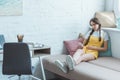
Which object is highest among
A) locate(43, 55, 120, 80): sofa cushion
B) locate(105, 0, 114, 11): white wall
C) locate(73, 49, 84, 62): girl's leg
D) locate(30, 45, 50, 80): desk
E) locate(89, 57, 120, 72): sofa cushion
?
locate(105, 0, 114, 11): white wall

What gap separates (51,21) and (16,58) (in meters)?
1.31

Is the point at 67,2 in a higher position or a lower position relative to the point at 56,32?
higher

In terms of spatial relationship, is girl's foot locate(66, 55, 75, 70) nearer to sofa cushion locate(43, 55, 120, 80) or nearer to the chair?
sofa cushion locate(43, 55, 120, 80)

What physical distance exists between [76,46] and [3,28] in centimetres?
133

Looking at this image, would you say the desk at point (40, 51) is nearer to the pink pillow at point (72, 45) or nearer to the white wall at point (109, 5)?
the pink pillow at point (72, 45)

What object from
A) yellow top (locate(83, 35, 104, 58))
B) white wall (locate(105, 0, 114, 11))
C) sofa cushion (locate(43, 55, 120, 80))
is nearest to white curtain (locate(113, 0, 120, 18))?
white wall (locate(105, 0, 114, 11))

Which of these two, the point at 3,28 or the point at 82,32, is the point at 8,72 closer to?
the point at 3,28

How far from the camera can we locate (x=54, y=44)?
4.52 meters

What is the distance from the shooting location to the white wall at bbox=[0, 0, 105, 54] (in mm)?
4039

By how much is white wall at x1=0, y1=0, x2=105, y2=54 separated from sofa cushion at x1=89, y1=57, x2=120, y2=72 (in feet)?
2.61

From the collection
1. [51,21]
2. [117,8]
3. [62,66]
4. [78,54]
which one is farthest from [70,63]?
[117,8]

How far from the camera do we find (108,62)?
400 cm

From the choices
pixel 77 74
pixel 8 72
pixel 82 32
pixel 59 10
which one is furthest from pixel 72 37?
pixel 8 72

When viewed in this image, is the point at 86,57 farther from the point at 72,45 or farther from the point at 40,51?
the point at 40,51
